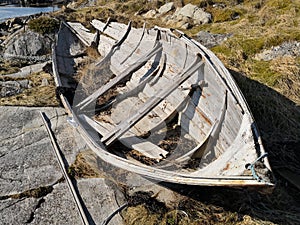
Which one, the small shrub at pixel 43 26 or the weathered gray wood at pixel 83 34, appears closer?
the weathered gray wood at pixel 83 34

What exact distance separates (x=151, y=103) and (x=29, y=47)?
10099 mm

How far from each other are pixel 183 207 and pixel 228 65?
181 inches

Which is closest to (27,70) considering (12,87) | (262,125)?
(12,87)

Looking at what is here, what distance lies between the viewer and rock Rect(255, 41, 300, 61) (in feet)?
24.8

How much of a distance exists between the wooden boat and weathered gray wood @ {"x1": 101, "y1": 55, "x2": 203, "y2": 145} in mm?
16

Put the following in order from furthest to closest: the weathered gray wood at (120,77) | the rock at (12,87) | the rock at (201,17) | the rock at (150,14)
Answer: the rock at (150,14) < the rock at (201,17) < the rock at (12,87) < the weathered gray wood at (120,77)

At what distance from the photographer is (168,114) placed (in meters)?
5.66

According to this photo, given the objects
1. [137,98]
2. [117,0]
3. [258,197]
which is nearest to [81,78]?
[137,98]

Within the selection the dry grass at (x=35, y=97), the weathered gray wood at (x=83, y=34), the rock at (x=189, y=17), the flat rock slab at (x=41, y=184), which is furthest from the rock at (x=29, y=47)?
the flat rock slab at (x=41, y=184)

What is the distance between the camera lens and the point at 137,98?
6680 mm

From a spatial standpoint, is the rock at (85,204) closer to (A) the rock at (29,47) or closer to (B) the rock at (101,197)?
(B) the rock at (101,197)

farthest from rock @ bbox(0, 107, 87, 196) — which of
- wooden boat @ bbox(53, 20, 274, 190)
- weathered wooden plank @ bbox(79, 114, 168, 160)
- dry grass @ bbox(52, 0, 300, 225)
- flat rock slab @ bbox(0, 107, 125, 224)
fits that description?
dry grass @ bbox(52, 0, 300, 225)

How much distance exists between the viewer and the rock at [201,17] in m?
13.7

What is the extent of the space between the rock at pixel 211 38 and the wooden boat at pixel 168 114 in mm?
2634
